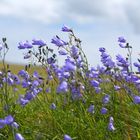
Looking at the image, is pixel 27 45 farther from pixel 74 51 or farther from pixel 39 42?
pixel 74 51

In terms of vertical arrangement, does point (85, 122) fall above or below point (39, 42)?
below

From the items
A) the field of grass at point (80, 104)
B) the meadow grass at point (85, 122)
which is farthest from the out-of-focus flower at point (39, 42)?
the meadow grass at point (85, 122)

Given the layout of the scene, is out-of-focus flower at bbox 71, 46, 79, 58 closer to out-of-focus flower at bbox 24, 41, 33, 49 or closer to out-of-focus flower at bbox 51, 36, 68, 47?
out-of-focus flower at bbox 51, 36, 68, 47

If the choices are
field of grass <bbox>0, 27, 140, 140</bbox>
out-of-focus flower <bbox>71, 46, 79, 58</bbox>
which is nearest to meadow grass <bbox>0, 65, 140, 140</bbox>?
field of grass <bbox>0, 27, 140, 140</bbox>

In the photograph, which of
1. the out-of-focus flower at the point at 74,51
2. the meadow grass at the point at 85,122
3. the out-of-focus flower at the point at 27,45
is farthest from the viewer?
the out-of-focus flower at the point at 27,45

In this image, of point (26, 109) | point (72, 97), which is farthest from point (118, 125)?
point (26, 109)

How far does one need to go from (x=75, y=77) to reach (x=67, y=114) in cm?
62

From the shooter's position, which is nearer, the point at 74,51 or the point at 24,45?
the point at 74,51

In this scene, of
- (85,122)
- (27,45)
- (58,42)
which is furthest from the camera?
(27,45)

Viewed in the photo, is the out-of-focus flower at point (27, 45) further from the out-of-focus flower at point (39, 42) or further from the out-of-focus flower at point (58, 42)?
the out-of-focus flower at point (58, 42)

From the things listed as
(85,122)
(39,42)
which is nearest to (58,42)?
(39,42)

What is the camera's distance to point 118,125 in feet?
17.9

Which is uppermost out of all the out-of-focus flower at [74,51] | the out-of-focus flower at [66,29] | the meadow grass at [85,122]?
the out-of-focus flower at [66,29]

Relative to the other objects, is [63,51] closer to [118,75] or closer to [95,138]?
[118,75]
